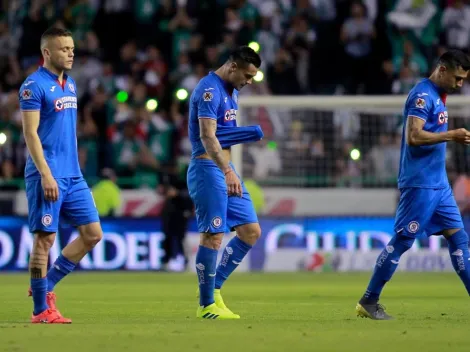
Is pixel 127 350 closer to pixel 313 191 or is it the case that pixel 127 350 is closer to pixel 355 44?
pixel 313 191

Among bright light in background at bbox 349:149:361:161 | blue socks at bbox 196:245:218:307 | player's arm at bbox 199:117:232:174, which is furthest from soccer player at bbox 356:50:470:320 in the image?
bright light in background at bbox 349:149:361:161

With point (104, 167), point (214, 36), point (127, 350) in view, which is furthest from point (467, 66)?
point (214, 36)

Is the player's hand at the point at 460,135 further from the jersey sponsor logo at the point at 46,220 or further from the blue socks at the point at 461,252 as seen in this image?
the jersey sponsor logo at the point at 46,220

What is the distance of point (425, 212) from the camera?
10.5 meters

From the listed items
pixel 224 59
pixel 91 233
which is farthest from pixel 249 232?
pixel 224 59

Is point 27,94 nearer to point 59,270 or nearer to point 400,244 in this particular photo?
point 59,270

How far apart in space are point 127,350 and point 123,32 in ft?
63.3

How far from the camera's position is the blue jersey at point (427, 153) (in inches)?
416

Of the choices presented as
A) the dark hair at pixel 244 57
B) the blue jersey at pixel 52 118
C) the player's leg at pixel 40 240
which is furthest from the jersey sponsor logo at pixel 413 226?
the player's leg at pixel 40 240

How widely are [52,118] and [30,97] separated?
0.27 metres

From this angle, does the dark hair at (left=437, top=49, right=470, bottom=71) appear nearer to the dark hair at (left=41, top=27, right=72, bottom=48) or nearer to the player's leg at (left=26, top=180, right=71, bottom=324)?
the dark hair at (left=41, top=27, right=72, bottom=48)

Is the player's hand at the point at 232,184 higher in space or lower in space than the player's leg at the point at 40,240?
higher

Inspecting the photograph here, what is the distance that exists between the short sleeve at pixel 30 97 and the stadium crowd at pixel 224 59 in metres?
13.4

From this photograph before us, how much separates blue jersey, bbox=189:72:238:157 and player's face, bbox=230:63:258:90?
85 millimetres
